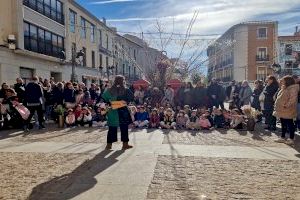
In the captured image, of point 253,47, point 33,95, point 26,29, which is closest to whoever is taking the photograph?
point 33,95

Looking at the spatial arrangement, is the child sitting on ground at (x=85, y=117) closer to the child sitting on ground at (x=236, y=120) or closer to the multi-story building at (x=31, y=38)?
the child sitting on ground at (x=236, y=120)

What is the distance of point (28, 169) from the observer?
6.18m

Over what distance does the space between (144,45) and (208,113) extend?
936 centimetres

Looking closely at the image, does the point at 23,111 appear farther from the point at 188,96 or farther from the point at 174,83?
the point at 174,83

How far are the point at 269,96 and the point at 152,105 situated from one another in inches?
189

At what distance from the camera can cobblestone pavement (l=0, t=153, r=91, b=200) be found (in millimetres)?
5062

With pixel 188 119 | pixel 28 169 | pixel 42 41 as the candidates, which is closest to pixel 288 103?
pixel 188 119

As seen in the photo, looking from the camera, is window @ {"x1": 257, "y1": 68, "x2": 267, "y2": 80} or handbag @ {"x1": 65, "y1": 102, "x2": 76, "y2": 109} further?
window @ {"x1": 257, "y1": 68, "x2": 267, "y2": 80}

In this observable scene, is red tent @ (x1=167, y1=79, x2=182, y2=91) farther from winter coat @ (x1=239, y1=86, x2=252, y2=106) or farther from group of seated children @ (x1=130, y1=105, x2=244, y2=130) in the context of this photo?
group of seated children @ (x1=130, y1=105, x2=244, y2=130)

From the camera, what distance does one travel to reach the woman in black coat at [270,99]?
1085 cm

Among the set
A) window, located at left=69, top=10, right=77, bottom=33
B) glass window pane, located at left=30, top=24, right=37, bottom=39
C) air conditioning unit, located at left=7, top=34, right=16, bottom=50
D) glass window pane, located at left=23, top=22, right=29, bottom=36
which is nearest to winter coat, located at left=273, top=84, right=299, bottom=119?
air conditioning unit, located at left=7, top=34, right=16, bottom=50

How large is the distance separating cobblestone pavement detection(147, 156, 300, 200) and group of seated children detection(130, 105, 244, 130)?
188 inches

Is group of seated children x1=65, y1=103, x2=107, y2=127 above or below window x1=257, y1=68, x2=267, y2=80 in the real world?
below

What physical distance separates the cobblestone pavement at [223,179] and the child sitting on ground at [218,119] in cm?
503
